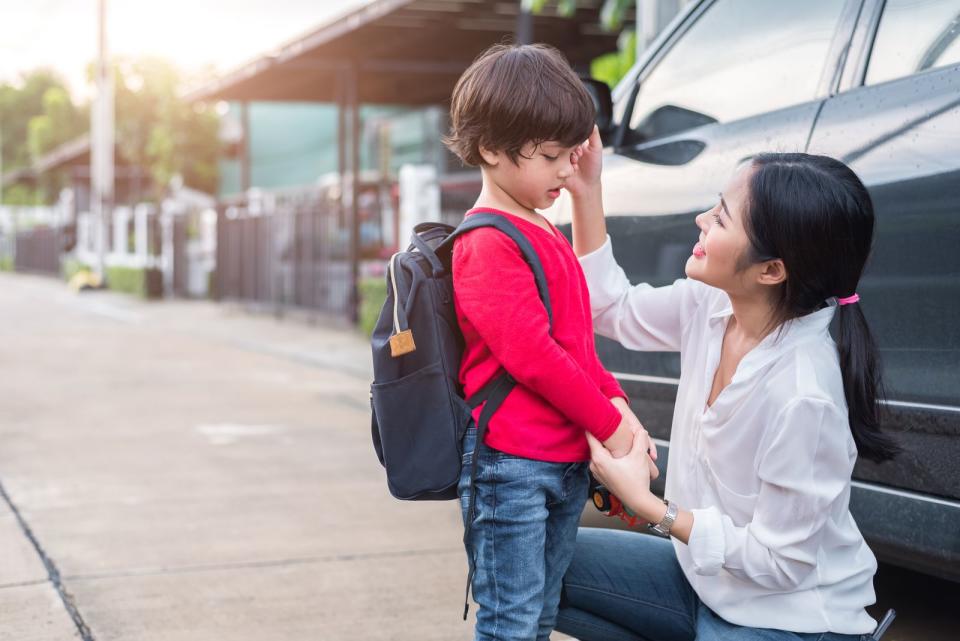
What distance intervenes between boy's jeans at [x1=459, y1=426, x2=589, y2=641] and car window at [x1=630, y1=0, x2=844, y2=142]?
158cm

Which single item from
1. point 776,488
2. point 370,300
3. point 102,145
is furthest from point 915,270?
point 102,145

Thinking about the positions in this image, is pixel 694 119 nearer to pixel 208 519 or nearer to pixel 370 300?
pixel 208 519

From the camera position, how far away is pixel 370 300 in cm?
1273

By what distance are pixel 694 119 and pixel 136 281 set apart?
21.2 metres

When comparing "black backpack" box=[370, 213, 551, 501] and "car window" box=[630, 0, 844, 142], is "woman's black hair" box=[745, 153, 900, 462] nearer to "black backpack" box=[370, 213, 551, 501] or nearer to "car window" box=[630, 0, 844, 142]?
"black backpack" box=[370, 213, 551, 501]

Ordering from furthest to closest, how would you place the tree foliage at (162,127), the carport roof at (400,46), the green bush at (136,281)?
the tree foliage at (162,127) → the green bush at (136,281) → the carport roof at (400,46)

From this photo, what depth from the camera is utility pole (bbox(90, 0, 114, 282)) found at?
26406 millimetres

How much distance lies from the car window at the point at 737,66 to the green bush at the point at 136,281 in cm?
1973

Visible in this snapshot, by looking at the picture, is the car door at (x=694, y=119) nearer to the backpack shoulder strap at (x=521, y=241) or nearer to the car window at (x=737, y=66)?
the car window at (x=737, y=66)

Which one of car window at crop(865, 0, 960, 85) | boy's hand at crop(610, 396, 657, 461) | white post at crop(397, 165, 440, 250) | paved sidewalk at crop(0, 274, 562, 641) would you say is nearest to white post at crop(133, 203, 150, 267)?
white post at crop(397, 165, 440, 250)

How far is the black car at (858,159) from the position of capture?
269cm

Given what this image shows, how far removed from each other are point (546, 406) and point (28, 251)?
41.7 meters

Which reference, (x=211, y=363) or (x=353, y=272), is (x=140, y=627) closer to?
(x=211, y=363)

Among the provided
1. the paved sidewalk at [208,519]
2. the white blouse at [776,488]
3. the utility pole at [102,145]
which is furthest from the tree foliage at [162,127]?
the white blouse at [776,488]
